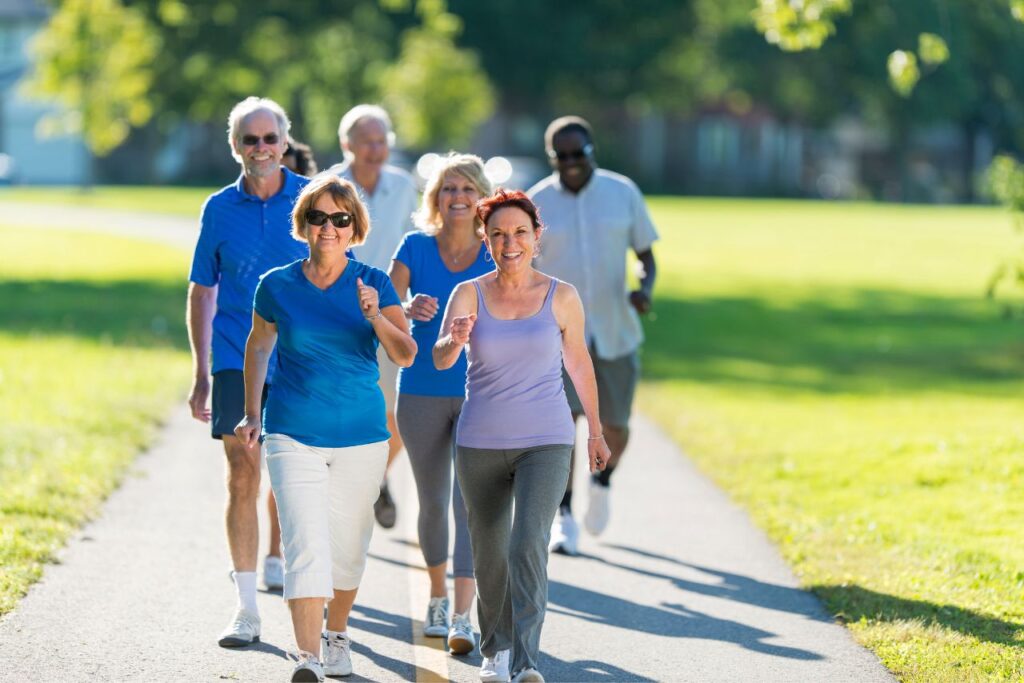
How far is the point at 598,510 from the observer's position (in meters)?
9.26

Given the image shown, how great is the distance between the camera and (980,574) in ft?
27.8

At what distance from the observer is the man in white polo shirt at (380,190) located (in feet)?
28.1

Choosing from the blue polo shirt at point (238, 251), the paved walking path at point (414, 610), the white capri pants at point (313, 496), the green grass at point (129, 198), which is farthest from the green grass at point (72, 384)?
the green grass at point (129, 198)

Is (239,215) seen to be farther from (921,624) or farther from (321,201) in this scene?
(921,624)

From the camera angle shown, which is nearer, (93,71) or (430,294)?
(430,294)

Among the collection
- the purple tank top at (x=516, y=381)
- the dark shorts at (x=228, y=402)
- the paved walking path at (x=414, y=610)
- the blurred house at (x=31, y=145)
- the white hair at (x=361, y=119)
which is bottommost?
the paved walking path at (x=414, y=610)

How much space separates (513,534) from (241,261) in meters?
1.81

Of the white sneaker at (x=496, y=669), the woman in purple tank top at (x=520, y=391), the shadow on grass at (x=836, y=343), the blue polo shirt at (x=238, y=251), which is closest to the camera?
the woman in purple tank top at (x=520, y=391)

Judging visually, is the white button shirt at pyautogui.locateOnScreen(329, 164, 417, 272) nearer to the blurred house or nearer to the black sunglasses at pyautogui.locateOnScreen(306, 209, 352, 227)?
the black sunglasses at pyautogui.locateOnScreen(306, 209, 352, 227)

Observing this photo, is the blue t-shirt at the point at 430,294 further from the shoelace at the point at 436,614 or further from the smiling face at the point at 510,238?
the shoelace at the point at 436,614

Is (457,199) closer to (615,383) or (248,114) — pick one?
(248,114)

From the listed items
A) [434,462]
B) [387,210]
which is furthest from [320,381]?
[387,210]

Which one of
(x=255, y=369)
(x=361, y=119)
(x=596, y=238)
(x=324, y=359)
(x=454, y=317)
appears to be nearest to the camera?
(x=324, y=359)

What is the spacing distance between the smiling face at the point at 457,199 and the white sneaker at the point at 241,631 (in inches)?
69.5
